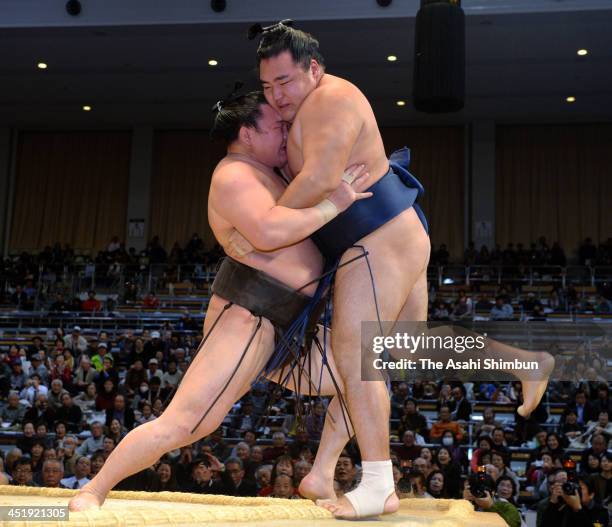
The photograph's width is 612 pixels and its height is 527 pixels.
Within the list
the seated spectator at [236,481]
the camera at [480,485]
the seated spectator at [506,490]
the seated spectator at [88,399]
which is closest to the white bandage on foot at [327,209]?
the camera at [480,485]

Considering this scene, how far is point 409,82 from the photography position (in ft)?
41.5

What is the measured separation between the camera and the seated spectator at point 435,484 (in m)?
4.94

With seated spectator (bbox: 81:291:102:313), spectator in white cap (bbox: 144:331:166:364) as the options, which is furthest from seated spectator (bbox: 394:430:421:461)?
seated spectator (bbox: 81:291:102:313)

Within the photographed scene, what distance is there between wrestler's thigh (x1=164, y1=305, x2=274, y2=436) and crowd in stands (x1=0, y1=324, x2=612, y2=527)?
1935mm

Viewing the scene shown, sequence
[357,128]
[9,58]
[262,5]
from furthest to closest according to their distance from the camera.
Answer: [9,58] < [262,5] < [357,128]

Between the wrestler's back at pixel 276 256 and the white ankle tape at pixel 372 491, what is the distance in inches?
18.1

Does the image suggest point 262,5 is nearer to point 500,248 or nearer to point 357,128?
point 500,248

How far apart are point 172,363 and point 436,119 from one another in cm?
805

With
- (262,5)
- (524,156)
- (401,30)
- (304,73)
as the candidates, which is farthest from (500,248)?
(304,73)

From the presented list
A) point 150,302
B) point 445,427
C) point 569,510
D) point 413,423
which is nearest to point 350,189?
point 569,510

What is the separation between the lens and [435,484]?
495 cm

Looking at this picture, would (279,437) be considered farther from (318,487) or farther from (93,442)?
(318,487)

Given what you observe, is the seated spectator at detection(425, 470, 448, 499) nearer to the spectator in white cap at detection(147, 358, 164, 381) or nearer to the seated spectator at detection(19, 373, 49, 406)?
the spectator in white cap at detection(147, 358, 164, 381)

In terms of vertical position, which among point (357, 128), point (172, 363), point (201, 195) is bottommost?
point (172, 363)
